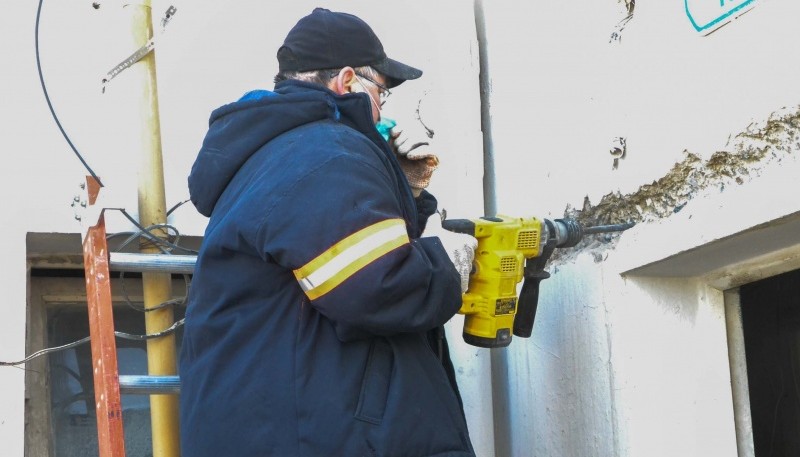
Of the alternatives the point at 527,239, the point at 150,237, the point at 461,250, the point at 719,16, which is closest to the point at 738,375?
the point at 527,239

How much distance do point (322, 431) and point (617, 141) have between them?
3.58 ft

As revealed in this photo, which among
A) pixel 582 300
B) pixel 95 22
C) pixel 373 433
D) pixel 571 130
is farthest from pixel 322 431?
pixel 95 22

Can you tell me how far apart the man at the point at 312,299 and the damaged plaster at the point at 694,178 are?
1.85ft

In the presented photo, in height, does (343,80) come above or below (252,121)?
above

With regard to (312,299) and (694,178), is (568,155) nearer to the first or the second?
(694,178)

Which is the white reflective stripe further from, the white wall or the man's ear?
the white wall

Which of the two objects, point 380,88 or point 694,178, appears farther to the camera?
point 380,88

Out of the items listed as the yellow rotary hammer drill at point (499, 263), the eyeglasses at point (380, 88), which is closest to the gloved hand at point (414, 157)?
the eyeglasses at point (380, 88)

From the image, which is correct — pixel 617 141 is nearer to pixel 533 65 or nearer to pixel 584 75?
pixel 584 75

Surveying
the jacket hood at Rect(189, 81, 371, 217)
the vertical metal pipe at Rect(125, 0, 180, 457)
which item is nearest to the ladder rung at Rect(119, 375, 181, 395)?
the vertical metal pipe at Rect(125, 0, 180, 457)

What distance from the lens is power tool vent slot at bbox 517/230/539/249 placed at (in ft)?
8.10

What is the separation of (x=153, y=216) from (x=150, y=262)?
0.99ft

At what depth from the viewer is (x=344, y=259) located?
190cm

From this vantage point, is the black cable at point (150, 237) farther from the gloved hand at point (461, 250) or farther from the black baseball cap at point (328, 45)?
the gloved hand at point (461, 250)
